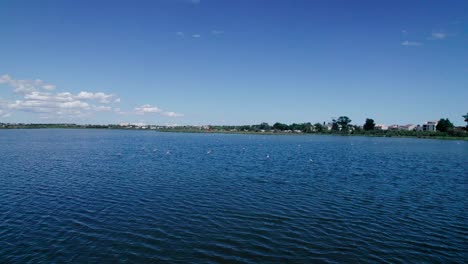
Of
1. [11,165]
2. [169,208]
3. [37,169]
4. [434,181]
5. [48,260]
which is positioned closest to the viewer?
[48,260]

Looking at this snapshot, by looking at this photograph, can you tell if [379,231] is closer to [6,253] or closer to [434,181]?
[6,253]

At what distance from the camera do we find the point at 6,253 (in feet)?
44.4

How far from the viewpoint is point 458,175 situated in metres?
38.6

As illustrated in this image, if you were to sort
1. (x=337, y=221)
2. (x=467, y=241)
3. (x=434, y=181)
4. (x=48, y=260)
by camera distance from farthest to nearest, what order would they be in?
(x=434, y=181)
(x=337, y=221)
(x=467, y=241)
(x=48, y=260)

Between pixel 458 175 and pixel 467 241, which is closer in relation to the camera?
pixel 467 241

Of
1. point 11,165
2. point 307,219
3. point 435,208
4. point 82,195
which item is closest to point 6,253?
point 82,195

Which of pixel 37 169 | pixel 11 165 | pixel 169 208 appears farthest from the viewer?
pixel 11 165

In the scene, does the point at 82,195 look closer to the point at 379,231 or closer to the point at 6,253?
the point at 6,253

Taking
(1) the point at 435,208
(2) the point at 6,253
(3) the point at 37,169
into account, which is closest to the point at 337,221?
(1) the point at 435,208

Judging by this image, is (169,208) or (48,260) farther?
(169,208)

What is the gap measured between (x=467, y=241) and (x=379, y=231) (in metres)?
4.37

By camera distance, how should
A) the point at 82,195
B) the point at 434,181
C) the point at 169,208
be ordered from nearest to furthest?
the point at 169,208
the point at 82,195
the point at 434,181

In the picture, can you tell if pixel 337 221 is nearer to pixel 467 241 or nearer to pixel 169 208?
pixel 467 241

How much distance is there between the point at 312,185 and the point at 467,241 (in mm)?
14562
